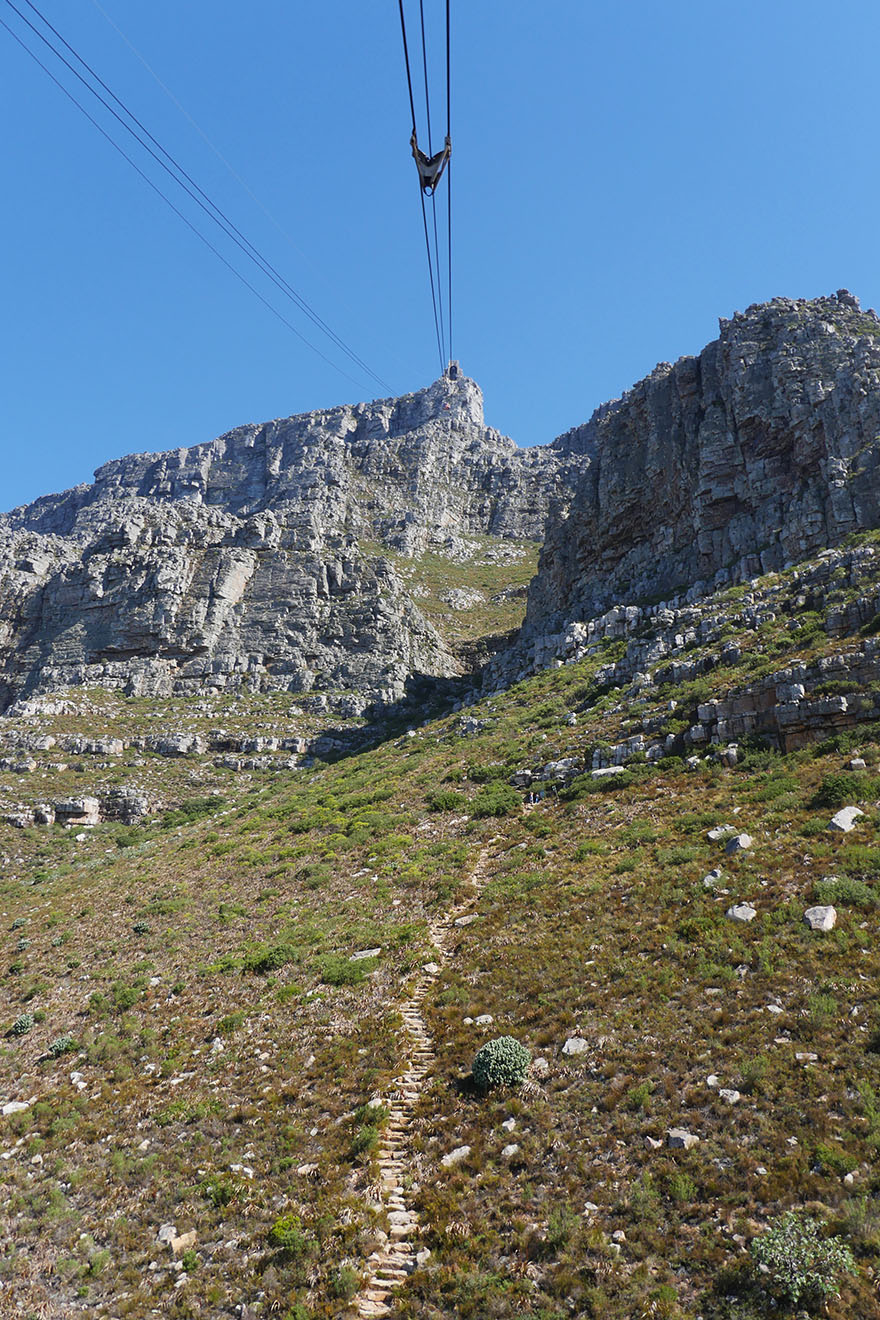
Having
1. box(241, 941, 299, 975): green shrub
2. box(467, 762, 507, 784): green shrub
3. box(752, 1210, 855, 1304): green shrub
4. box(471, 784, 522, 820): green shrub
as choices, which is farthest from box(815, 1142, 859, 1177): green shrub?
box(467, 762, 507, 784): green shrub

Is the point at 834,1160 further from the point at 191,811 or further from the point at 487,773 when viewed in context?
the point at 191,811

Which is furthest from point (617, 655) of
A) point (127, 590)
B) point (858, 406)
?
point (127, 590)

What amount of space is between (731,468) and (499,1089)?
56.1 m

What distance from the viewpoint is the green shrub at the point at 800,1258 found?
534 centimetres

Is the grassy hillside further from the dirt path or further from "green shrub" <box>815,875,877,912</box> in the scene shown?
the dirt path

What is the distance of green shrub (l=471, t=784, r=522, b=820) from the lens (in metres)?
23.7

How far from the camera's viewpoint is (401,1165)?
338 inches

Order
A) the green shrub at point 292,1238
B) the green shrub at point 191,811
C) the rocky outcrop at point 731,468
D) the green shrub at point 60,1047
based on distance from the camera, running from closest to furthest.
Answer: the green shrub at point 292,1238, the green shrub at point 60,1047, the rocky outcrop at point 731,468, the green shrub at point 191,811

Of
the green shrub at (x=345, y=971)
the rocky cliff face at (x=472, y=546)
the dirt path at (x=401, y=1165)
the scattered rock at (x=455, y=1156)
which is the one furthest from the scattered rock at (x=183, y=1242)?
the rocky cliff face at (x=472, y=546)

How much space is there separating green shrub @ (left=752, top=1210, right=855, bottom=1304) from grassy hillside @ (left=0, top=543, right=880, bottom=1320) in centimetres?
7

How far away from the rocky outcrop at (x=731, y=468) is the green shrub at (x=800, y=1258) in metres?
41.5

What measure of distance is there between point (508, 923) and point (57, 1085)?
32.6 ft

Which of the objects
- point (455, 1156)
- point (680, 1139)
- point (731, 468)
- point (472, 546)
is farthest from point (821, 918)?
point (472, 546)

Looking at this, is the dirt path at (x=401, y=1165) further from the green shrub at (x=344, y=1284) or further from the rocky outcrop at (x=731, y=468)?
the rocky outcrop at (x=731, y=468)
